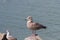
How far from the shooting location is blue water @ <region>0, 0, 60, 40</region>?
1722cm

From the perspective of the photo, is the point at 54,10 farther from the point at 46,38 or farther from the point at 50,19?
the point at 46,38

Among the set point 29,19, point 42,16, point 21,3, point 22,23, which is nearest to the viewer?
point 29,19

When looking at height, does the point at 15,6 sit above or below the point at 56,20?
above

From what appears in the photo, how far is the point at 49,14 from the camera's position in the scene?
68.3 ft

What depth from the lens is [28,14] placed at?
20.4 metres

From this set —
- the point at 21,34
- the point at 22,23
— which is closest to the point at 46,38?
the point at 21,34

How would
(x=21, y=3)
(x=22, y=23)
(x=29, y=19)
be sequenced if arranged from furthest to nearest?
(x=21, y=3), (x=22, y=23), (x=29, y=19)

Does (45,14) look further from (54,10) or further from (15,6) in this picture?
(15,6)

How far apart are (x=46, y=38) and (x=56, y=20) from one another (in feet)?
10.6

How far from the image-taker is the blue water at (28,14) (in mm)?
17219

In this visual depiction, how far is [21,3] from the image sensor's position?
23.5 meters

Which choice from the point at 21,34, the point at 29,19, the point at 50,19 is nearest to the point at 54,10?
the point at 50,19

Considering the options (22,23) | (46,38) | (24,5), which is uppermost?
(24,5)

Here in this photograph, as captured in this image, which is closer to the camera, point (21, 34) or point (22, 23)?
point (21, 34)
